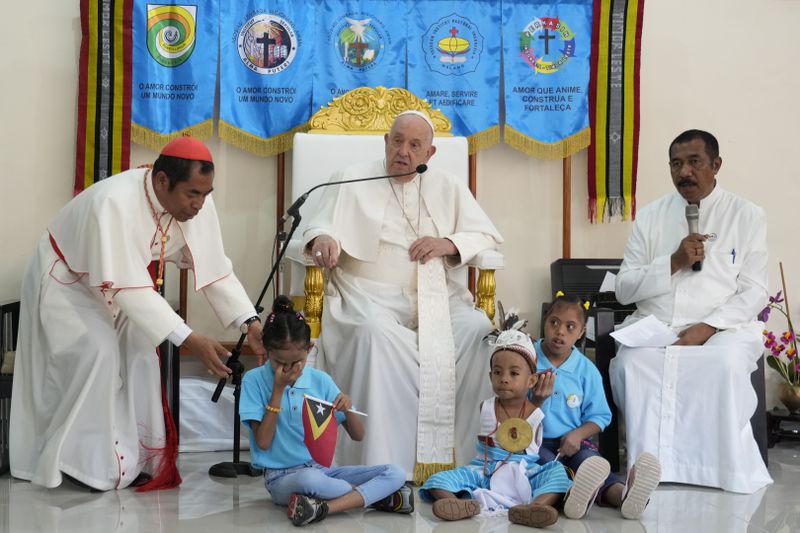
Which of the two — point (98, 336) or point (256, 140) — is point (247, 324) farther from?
point (256, 140)

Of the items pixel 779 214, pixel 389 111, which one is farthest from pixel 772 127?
pixel 389 111

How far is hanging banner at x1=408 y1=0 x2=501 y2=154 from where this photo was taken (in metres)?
6.52

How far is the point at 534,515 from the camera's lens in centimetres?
366

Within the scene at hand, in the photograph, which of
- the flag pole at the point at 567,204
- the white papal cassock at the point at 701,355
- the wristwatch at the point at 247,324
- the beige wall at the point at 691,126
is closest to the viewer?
the wristwatch at the point at 247,324

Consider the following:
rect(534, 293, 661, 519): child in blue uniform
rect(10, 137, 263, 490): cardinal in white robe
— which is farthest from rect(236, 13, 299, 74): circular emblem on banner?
rect(534, 293, 661, 519): child in blue uniform

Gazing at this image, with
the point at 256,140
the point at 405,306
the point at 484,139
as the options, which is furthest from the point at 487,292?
the point at 256,140

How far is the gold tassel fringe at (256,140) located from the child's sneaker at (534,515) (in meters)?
3.40

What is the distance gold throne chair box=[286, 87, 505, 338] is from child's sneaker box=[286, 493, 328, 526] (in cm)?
182

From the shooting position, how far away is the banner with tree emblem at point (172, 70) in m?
6.34

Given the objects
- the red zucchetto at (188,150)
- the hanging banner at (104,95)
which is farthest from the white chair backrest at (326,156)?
the red zucchetto at (188,150)

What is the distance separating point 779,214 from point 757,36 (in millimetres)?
1253

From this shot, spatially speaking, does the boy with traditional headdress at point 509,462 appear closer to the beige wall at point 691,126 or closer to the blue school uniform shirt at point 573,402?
the blue school uniform shirt at point 573,402

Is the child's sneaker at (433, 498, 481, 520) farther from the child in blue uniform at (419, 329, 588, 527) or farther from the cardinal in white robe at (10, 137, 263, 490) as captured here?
the cardinal in white robe at (10, 137, 263, 490)

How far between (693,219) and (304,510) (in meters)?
2.54
